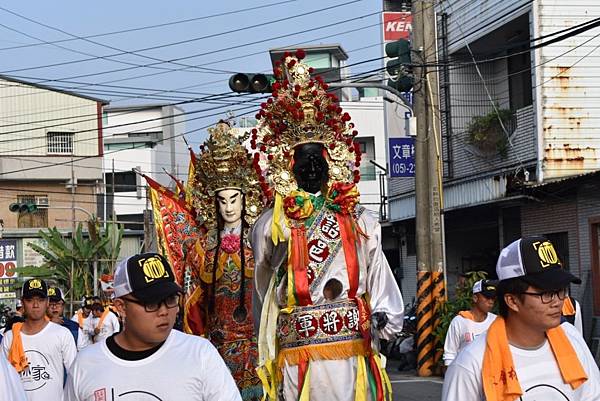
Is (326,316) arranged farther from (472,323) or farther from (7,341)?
(472,323)

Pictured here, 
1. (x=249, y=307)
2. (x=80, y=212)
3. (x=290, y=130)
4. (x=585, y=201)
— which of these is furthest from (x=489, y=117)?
(x=80, y=212)

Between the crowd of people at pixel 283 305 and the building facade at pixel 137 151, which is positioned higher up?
the building facade at pixel 137 151

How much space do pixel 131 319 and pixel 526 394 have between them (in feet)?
5.37

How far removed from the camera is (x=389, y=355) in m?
26.1

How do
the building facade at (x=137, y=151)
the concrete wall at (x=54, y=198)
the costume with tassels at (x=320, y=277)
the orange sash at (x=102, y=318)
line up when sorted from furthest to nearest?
the building facade at (x=137, y=151) < the concrete wall at (x=54, y=198) < the orange sash at (x=102, y=318) < the costume with tassels at (x=320, y=277)

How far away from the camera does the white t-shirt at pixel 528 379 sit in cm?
487

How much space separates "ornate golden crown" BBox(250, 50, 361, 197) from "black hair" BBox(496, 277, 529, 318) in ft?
12.3

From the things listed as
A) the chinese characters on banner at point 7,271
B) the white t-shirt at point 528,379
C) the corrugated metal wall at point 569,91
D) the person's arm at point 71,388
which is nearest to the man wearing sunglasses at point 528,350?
the white t-shirt at point 528,379

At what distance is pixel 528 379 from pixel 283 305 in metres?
3.70

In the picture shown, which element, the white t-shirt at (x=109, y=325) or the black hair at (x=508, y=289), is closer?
the black hair at (x=508, y=289)

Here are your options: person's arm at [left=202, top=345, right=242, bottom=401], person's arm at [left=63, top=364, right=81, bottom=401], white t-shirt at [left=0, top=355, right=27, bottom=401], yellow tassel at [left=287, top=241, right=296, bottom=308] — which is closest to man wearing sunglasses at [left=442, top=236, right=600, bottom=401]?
person's arm at [left=202, top=345, right=242, bottom=401]

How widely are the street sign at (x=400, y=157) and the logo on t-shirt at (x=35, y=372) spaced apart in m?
13.9

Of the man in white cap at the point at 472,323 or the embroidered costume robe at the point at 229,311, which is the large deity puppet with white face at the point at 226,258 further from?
the man in white cap at the point at 472,323

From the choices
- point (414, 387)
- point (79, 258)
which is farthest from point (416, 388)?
point (79, 258)
